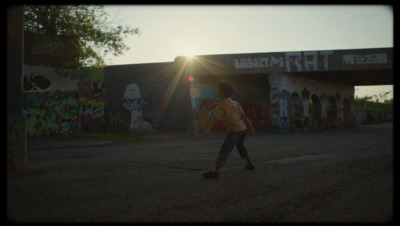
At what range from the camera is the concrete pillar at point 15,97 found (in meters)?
5.24

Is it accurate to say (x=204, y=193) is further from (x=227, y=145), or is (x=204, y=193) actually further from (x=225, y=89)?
(x=225, y=89)

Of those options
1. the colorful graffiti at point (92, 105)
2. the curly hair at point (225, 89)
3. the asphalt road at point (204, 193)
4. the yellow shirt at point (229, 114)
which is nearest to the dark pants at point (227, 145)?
the yellow shirt at point (229, 114)

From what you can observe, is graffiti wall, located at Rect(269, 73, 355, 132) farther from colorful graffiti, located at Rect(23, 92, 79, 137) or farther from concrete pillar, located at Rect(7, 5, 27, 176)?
concrete pillar, located at Rect(7, 5, 27, 176)

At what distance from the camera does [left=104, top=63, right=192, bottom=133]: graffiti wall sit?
806 inches

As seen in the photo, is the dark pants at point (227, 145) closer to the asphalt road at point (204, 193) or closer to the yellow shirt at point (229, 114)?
the yellow shirt at point (229, 114)

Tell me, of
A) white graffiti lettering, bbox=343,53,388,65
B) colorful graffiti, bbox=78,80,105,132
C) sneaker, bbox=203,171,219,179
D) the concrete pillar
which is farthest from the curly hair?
colorful graffiti, bbox=78,80,105,132

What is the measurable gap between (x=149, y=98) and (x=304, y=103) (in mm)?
11344

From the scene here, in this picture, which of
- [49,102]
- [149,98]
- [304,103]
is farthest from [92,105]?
[304,103]

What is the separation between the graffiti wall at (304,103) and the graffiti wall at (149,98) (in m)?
5.79

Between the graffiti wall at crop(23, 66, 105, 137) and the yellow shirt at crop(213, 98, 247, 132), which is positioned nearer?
the yellow shirt at crop(213, 98, 247, 132)

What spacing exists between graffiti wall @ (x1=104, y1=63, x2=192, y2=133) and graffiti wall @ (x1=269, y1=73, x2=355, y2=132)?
228 inches

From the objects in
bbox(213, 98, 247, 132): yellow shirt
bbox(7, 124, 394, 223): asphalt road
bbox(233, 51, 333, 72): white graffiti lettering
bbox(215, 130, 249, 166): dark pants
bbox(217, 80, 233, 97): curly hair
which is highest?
bbox(233, 51, 333, 72): white graffiti lettering
